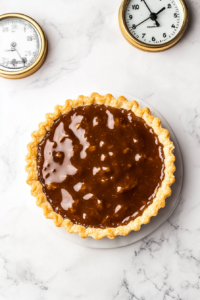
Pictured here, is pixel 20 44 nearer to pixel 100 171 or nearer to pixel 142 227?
pixel 100 171

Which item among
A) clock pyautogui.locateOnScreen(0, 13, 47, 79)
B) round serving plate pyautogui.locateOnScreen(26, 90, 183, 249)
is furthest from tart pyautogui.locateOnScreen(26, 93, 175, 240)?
clock pyautogui.locateOnScreen(0, 13, 47, 79)

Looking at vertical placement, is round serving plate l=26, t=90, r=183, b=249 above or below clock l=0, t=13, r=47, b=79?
below

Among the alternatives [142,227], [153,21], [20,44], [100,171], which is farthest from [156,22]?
[142,227]

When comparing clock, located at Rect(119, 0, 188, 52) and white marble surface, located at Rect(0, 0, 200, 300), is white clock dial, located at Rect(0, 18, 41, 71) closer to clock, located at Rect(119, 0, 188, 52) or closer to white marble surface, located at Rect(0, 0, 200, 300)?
white marble surface, located at Rect(0, 0, 200, 300)

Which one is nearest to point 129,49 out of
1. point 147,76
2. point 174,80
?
point 147,76

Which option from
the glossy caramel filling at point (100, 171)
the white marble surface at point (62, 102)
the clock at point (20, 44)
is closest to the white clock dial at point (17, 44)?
the clock at point (20, 44)

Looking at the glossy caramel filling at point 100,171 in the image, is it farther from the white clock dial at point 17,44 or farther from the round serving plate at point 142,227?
the white clock dial at point 17,44
